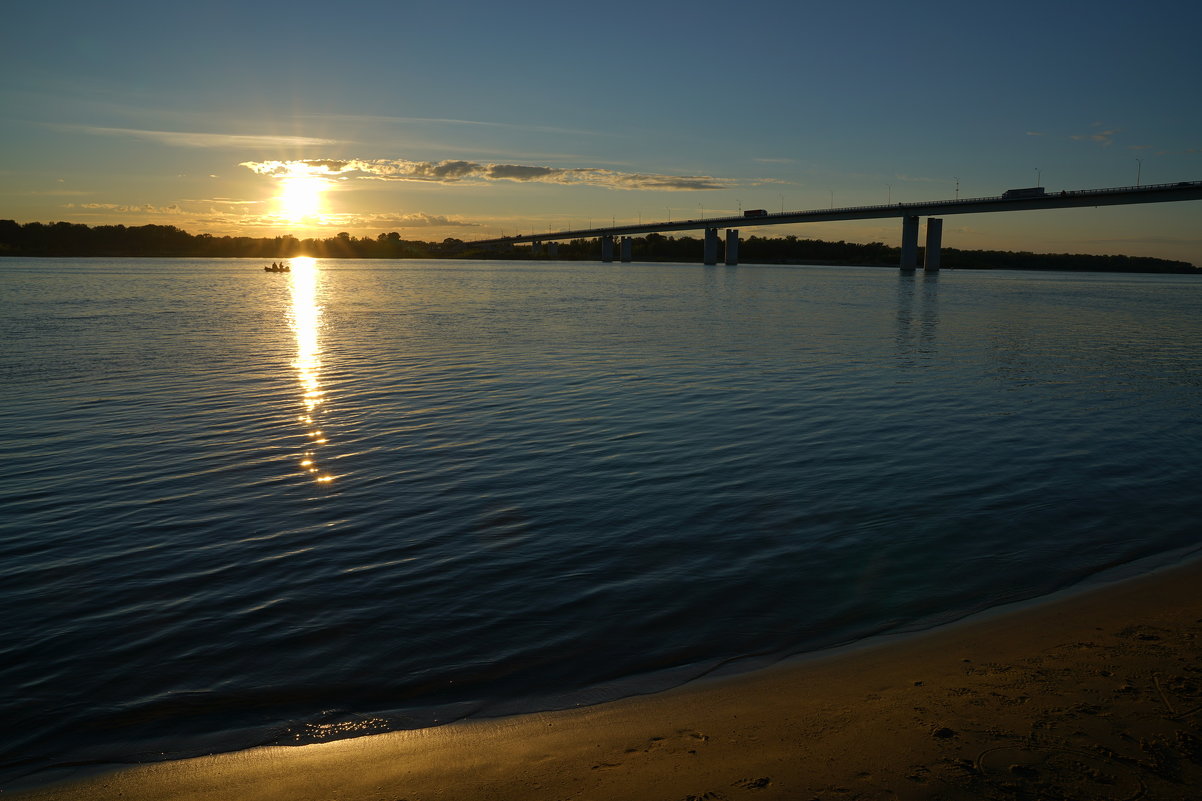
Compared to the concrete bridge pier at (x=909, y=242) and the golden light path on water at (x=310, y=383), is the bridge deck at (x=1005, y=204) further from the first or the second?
the golden light path on water at (x=310, y=383)

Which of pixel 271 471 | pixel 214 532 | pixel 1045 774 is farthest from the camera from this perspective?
pixel 271 471

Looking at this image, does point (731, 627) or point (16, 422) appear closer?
point (731, 627)

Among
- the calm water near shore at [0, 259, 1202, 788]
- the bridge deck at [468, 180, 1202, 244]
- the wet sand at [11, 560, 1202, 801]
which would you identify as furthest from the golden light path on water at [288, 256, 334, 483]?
the bridge deck at [468, 180, 1202, 244]

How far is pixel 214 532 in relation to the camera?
10453 millimetres

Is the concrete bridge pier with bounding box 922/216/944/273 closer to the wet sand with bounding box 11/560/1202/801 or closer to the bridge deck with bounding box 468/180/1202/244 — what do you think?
the bridge deck with bounding box 468/180/1202/244

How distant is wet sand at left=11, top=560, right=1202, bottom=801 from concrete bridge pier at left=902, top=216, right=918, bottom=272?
157m

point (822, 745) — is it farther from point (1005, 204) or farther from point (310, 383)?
point (1005, 204)

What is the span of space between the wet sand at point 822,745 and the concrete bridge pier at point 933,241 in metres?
157

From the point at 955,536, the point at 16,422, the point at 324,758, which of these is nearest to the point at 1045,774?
the point at 324,758

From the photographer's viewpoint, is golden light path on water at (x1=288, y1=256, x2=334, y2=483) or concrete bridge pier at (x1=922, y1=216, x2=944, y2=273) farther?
concrete bridge pier at (x1=922, y1=216, x2=944, y2=273)

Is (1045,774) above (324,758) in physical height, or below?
above

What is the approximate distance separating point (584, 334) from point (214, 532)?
2895cm

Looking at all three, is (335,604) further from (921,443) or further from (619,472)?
(921,443)

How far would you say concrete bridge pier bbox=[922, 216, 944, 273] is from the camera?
148262 mm
